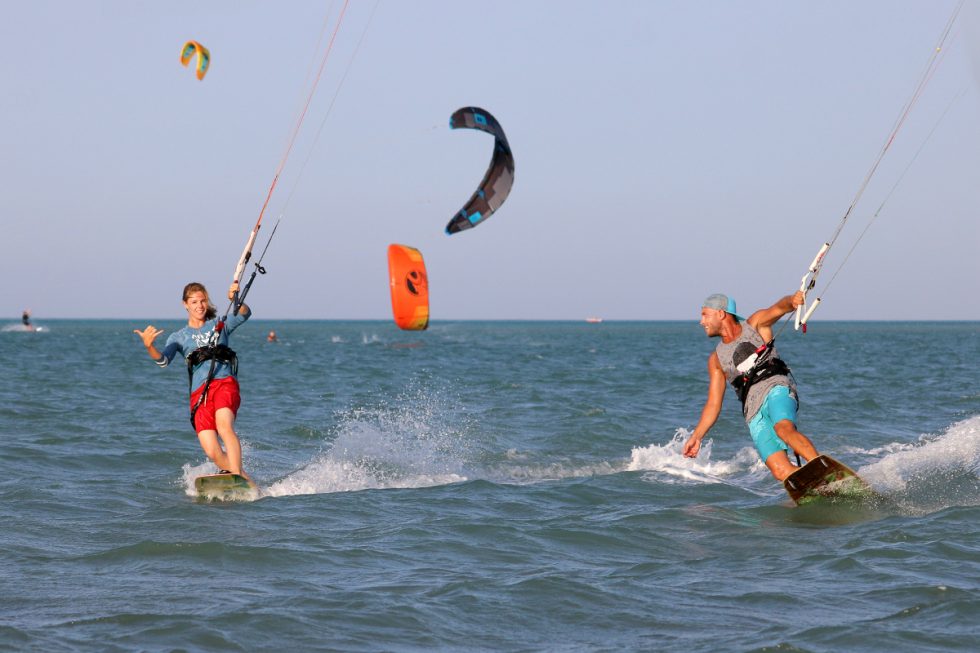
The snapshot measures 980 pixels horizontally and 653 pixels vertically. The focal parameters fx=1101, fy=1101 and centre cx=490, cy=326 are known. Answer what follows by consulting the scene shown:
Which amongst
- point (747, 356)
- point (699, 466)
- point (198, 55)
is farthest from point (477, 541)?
point (198, 55)

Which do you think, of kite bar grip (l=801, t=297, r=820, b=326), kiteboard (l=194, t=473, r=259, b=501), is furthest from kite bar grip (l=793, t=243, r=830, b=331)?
kiteboard (l=194, t=473, r=259, b=501)

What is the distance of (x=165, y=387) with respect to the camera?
72.6ft

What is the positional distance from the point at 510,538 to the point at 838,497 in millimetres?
2706

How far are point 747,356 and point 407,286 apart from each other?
28.9 ft

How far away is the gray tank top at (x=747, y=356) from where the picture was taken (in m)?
8.31

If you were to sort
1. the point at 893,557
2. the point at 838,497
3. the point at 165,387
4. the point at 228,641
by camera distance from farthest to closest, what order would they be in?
the point at 165,387 < the point at 838,497 < the point at 893,557 < the point at 228,641

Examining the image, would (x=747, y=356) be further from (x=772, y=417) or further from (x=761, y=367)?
(x=772, y=417)

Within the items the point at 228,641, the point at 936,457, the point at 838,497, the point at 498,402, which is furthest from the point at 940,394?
the point at 228,641

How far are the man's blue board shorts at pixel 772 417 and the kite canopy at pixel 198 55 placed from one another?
22.0 ft

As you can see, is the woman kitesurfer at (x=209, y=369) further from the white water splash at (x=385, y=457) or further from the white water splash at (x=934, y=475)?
the white water splash at (x=934, y=475)

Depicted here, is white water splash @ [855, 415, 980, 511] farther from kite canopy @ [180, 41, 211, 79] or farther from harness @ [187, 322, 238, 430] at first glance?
kite canopy @ [180, 41, 211, 79]

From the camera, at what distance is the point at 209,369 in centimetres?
864

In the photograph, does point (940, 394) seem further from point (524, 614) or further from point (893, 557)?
point (524, 614)

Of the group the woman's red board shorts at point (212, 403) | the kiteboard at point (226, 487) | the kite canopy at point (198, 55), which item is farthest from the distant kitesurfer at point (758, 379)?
the kite canopy at point (198, 55)
